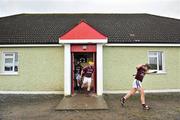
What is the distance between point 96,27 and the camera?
18.5 m

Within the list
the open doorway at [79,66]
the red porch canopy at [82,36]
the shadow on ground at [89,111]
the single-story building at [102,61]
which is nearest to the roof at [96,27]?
the single-story building at [102,61]

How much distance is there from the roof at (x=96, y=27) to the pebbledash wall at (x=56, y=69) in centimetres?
63

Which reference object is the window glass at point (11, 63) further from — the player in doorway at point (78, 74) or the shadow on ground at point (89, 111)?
the player in doorway at point (78, 74)

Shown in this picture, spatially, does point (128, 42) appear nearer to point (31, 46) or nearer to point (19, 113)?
point (31, 46)

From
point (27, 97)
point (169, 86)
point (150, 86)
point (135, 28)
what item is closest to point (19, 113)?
point (27, 97)

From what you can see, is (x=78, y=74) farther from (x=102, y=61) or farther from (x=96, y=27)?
(x=96, y=27)

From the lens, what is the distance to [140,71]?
11.1m

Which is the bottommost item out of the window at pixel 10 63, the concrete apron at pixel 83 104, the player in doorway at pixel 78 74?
the concrete apron at pixel 83 104

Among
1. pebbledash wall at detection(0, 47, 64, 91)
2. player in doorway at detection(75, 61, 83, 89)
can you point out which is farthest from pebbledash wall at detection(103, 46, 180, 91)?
pebbledash wall at detection(0, 47, 64, 91)

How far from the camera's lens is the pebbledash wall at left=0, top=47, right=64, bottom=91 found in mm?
15703

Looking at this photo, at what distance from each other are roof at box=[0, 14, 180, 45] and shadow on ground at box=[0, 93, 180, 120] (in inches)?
165

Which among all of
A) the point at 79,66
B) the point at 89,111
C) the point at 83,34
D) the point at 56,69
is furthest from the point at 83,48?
the point at 89,111

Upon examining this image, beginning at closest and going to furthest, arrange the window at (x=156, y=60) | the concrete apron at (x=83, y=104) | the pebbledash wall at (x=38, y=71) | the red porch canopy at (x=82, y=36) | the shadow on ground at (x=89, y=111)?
1. the shadow on ground at (x=89, y=111)
2. the concrete apron at (x=83, y=104)
3. the red porch canopy at (x=82, y=36)
4. the pebbledash wall at (x=38, y=71)
5. the window at (x=156, y=60)

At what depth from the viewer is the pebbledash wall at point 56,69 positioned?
51.6 ft
